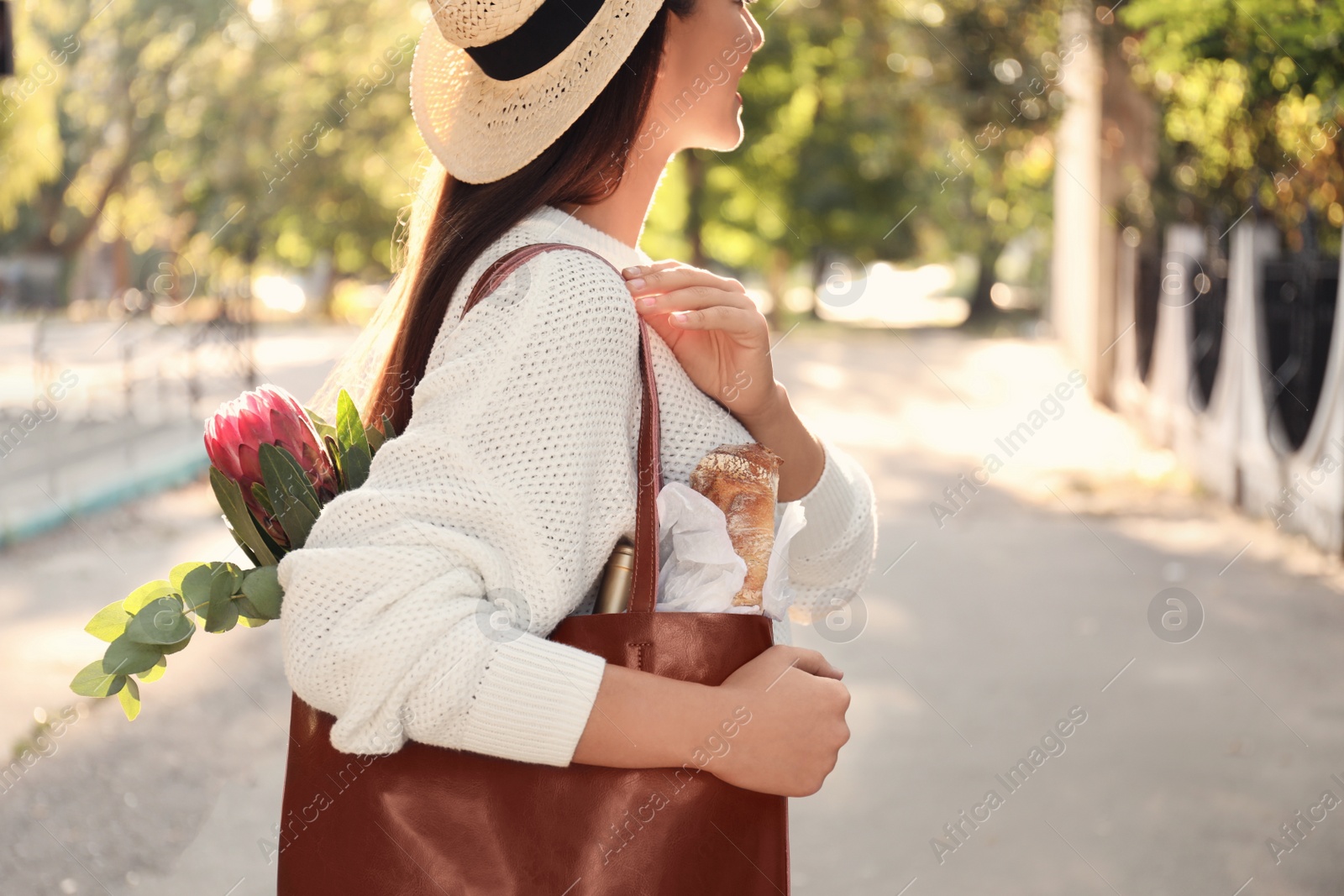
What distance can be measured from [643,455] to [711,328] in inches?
7.2

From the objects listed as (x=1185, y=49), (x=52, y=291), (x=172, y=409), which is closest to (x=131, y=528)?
(x=172, y=409)

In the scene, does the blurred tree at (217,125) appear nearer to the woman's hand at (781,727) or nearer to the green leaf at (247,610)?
the green leaf at (247,610)

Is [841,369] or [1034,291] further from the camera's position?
[1034,291]

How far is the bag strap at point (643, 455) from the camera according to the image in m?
1.37

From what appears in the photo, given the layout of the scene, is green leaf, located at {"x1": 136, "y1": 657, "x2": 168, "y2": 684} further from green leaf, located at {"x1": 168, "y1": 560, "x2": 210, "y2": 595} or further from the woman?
the woman

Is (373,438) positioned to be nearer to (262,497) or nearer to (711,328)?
(262,497)

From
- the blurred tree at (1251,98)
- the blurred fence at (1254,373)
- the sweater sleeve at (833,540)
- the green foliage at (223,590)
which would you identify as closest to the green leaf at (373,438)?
the green foliage at (223,590)

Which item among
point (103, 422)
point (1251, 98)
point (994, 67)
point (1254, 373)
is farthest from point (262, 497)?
point (103, 422)

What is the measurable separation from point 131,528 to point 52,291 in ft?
122

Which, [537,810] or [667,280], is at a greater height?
[667,280]

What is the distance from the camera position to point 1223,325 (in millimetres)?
10102

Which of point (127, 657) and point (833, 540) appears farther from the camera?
point (833, 540)

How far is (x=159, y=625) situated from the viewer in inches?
59.9

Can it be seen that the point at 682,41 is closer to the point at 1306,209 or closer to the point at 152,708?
the point at 152,708
